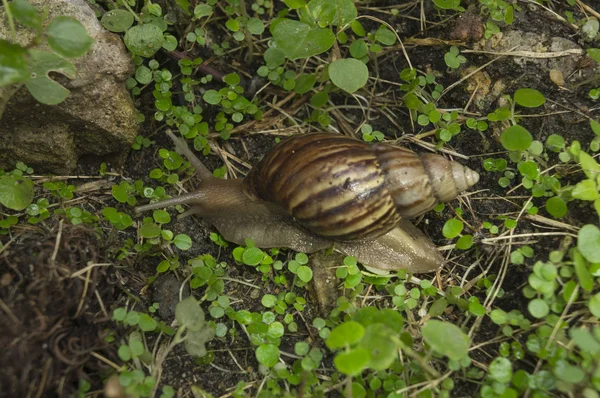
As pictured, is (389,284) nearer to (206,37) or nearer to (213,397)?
(213,397)

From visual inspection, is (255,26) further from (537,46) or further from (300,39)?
(537,46)

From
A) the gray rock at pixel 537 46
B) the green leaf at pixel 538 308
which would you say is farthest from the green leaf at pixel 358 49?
the green leaf at pixel 538 308

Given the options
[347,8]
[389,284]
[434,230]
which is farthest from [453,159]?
[347,8]

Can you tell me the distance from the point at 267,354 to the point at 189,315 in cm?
36

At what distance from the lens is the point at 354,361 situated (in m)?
Result: 1.82

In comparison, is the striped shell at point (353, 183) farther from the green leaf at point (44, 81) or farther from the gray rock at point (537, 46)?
the green leaf at point (44, 81)

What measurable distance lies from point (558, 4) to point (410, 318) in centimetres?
172

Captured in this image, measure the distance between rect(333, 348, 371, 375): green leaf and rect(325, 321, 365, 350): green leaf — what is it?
4 cm

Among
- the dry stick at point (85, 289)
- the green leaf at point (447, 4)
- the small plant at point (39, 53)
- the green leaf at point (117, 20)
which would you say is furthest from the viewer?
the green leaf at point (447, 4)

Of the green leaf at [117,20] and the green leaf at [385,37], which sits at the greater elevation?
the green leaf at [385,37]

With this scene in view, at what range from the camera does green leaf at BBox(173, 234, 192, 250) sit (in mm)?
2479

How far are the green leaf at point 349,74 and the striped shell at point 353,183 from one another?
0.23 metres

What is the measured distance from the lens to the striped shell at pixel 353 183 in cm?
234

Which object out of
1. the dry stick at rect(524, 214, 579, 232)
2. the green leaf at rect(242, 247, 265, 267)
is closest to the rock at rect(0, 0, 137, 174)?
the green leaf at rect(242, 247, 265, 267)
